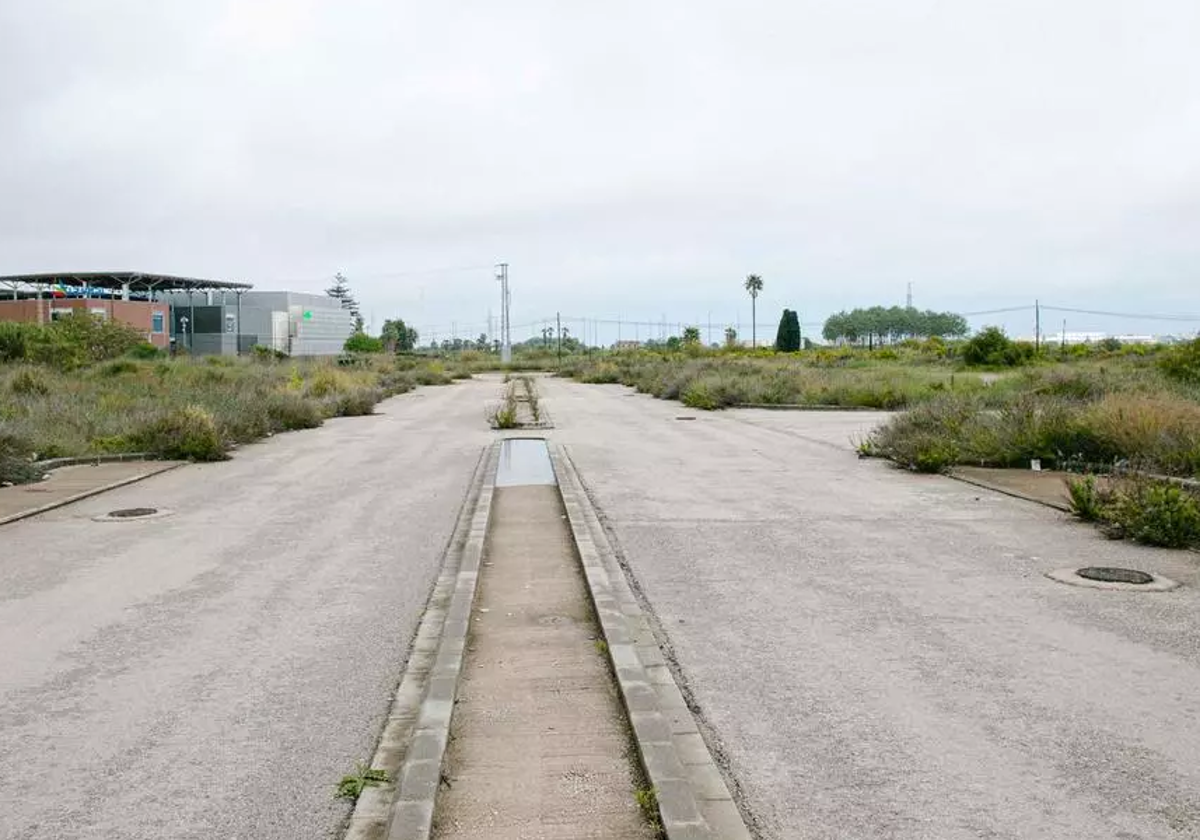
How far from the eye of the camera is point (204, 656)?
656cm

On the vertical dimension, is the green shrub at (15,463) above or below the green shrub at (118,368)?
below

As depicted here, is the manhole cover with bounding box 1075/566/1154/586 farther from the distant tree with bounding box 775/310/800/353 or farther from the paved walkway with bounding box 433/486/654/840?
the distant tree with bounding box 775/310/800/353

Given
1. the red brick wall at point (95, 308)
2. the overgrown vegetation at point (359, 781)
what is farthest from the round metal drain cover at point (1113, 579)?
the red brick wall at point (95, 308)

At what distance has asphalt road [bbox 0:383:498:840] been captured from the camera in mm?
4398

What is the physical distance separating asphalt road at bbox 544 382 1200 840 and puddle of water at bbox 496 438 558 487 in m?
2.36

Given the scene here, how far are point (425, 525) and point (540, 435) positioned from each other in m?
11.8

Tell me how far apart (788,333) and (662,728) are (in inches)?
3656

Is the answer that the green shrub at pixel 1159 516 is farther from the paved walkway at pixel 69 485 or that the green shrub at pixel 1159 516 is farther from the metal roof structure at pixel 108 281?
the metal roof structure at pixel 108 281

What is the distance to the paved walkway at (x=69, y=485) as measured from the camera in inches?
507

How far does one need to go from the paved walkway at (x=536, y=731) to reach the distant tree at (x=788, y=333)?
88.7 m

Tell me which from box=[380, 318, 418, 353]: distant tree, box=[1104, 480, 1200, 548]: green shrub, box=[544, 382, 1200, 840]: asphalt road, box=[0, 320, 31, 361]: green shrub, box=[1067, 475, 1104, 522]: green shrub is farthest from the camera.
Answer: box=[380, 318, 418, 353]: distant tree

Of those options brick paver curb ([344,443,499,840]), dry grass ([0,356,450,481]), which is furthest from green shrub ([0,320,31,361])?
brick paver curb ([344,443,499,840])

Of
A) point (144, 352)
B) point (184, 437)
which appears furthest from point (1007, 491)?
point (144, 352)

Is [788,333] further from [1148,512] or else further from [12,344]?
[1148,512]
